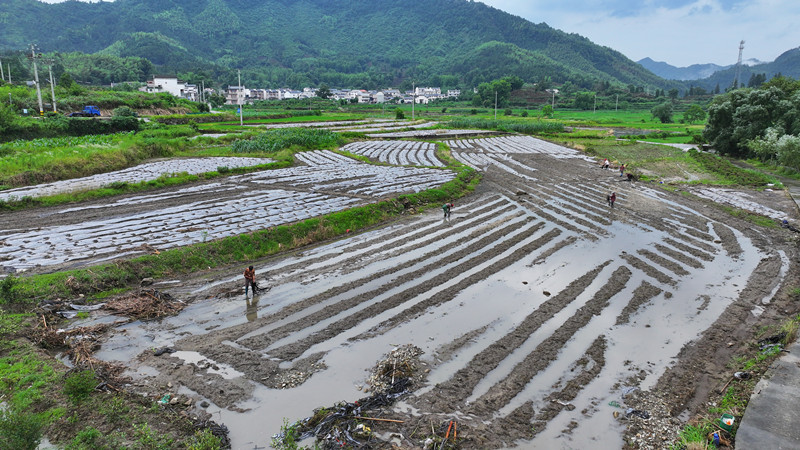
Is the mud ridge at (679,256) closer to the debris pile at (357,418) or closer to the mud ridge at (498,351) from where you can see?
the mud ridge at (498,351)

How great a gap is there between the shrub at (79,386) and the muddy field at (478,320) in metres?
0.92

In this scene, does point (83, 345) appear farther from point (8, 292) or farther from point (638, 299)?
point (638, 299)

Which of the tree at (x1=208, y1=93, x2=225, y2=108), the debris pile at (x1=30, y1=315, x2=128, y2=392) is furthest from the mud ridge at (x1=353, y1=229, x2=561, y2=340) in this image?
the tree at (x1=208, y1=93, x2=225, y2=108)

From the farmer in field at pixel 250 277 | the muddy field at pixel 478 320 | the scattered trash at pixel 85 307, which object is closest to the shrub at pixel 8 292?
the scattered trash at pixel 85 307

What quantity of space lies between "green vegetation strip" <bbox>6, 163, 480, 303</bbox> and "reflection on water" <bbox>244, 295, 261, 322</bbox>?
346cm

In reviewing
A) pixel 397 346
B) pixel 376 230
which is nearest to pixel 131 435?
pixel 397 346

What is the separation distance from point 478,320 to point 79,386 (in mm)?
9891

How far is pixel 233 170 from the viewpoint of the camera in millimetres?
31500

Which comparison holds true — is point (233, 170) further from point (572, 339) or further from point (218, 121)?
point (218, 121)

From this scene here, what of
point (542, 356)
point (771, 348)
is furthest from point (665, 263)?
point (542, 356)

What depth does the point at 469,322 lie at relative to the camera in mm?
13062

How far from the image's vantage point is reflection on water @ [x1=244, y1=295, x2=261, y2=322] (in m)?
13.0

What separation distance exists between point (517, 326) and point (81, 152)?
32.3 m

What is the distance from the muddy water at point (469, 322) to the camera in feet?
31.3
